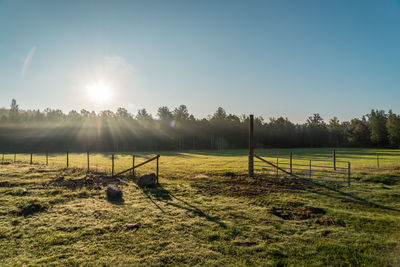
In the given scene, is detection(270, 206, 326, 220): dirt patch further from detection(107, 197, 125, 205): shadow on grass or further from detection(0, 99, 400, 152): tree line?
detection(0, 99, 400, 152): tree line

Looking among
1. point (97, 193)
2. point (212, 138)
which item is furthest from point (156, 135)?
point (97, 193)

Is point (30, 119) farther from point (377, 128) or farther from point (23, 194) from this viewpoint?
point (377, 128)

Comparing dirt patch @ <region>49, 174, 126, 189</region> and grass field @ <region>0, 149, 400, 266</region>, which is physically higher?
dirt patch @ <region>49, 174, 126, 189</region>

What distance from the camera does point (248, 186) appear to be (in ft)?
40.4

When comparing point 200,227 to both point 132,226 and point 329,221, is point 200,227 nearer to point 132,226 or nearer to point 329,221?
point 132,226

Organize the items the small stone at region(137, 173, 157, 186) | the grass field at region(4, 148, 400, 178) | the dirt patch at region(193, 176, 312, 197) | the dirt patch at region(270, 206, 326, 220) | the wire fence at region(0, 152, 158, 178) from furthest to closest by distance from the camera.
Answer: the grass field at region(4, 148, 400, 178) → the wire fence at region(0, 152, 158, 178) → the small stone at region(137, 173, 157, 186) → the dirt patch at region(193, 176, 312, 197) → the dirt patch at region(270, 206, 326, 220)

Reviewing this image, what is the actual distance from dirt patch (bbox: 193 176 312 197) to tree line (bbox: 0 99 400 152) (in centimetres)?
5584

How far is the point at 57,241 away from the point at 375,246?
8.28 m

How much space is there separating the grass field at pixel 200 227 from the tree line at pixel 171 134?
57680 millimetres

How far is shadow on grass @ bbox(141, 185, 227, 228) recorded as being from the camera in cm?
730

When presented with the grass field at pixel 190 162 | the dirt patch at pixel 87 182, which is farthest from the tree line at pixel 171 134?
the dirt patch at pixel 87 182

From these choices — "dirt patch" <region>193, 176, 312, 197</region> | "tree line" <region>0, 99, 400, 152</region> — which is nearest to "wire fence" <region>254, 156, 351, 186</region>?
"dirt patch" <region>193, 176, 312, 197</region>

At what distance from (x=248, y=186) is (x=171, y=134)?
6623cm

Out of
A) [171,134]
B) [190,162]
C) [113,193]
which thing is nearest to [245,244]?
[113,193]
